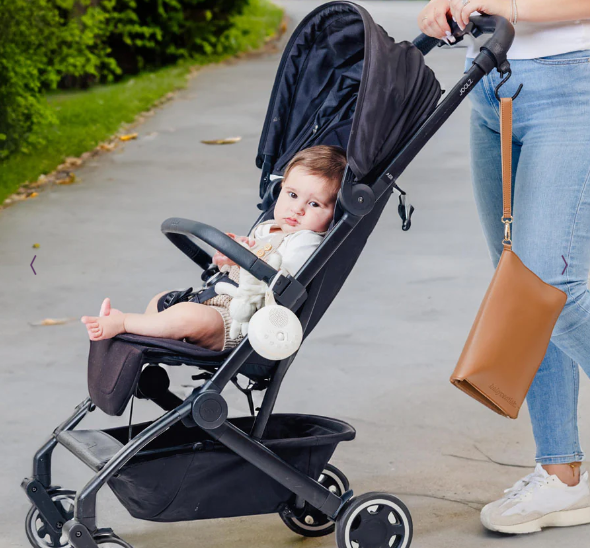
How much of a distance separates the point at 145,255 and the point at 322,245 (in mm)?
3522

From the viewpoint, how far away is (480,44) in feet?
9.64

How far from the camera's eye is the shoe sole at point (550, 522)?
302cm

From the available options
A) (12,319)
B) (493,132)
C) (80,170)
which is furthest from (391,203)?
(493,132)

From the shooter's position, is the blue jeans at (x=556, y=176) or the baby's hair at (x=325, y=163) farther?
the baby's hair at (x=325, y=163)

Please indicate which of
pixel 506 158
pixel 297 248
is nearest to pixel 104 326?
pixel 297 248

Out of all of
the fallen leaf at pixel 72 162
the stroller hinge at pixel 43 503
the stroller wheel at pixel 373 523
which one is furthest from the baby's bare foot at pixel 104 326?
the fallen leaf at pixel 72 162

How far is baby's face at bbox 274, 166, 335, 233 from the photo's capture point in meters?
2.87

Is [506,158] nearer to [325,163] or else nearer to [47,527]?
[325,163]

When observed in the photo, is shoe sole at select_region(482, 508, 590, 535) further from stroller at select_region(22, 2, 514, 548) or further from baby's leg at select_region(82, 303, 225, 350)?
baby's leg at select_region(82, 303, 225, 350)

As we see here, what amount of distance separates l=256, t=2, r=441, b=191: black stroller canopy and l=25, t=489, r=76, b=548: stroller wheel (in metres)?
1.17

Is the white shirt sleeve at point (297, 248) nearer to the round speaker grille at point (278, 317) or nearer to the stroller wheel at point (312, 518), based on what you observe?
the round speaker grille at point (278, 317)

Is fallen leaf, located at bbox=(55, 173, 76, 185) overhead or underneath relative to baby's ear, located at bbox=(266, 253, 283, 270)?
underneath

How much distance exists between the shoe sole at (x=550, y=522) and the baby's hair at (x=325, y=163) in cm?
109

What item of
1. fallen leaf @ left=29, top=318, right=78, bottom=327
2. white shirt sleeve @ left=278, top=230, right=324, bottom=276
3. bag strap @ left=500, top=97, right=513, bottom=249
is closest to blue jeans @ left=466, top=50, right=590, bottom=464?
bag strap @ left=500, top=97, right=513, bottom=249
